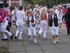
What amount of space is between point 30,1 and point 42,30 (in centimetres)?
7590

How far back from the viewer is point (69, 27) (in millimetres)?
16609

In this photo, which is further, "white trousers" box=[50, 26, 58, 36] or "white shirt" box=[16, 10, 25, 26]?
"white shirt" box=[16, 10, 25, 26]

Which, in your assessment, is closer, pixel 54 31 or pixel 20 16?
pixel 54 31

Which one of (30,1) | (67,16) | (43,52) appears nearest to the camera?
(43,52)

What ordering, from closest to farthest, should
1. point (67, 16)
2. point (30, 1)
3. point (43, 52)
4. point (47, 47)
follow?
point (43, 52) → point (47, 47) → point (67, 16) → point (30, 1)

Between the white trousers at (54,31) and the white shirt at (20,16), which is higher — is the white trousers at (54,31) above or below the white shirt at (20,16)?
below

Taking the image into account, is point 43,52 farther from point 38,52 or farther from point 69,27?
point 69,27

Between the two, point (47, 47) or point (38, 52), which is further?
point (47, 47)

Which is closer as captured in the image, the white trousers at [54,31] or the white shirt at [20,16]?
the white trousers at [54,31]

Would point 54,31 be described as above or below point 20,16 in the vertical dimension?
below

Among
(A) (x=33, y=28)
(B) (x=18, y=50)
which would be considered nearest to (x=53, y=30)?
(A) (x=33, y=28)

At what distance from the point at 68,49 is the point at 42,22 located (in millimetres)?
3702

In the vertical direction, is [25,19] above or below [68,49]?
above

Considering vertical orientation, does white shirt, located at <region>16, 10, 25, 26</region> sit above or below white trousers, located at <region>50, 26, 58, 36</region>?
above
